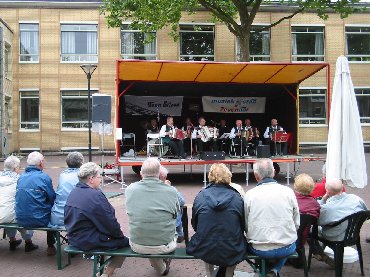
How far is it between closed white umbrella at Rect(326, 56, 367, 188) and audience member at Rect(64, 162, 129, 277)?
3.18 metres

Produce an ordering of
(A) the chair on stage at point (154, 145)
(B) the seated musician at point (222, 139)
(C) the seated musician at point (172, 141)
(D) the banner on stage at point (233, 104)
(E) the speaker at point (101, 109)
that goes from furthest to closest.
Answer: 1. (D) the banner on stage at point (233, 104)
2. (B) the seated musician at point (222, 139)
3. (A) the chair on stage at point (154, 145)
4. (C) the seated musician at point (172, 141)
5. (E) the speaker at point (101, 109)

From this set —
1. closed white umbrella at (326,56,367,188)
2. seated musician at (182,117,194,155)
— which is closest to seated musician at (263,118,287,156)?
seated musician at (182,117,194,155)

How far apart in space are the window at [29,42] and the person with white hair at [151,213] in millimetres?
21462

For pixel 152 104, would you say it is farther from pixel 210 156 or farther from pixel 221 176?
pixel 221 176

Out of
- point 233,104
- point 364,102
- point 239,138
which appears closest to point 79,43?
point 233,104

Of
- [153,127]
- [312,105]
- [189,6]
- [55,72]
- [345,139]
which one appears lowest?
[345,139]

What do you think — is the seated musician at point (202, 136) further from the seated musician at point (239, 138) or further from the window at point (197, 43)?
the window at point (197, 43)

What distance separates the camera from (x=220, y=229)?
14.1 feet

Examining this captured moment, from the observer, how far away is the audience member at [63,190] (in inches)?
223

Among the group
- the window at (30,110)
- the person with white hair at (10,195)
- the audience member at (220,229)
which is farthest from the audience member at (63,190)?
the window at (30,110)

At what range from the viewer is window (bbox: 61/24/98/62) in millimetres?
24422

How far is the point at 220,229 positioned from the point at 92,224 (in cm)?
133

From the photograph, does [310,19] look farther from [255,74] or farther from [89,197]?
[89,197]

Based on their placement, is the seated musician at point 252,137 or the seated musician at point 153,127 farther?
the seated musician at point 153,127
